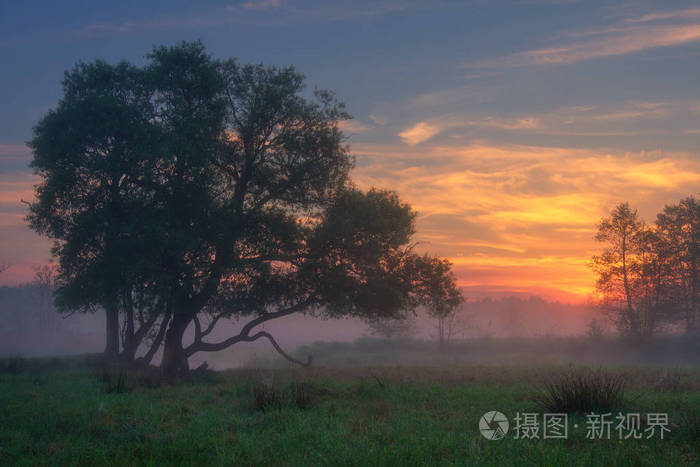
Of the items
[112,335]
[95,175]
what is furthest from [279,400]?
[112,335]

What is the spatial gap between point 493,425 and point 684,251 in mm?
46482

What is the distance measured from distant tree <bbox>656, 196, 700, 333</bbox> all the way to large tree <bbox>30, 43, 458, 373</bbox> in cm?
3420

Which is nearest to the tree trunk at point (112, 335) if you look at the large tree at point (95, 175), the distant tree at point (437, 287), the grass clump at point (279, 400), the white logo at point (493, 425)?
the large tree at point (95, 175)

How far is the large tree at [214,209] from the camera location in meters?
20.7

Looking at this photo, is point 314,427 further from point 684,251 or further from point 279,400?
point 684,251

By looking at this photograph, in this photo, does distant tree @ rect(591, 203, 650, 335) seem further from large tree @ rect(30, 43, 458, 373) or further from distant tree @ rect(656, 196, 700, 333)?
large tree @ rect(30, 43, 458, 373)

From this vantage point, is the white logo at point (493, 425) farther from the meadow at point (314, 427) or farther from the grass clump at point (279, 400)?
the grass clump at point (279, 400)

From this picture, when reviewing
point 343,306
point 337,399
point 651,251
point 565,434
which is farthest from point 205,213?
point 651,251

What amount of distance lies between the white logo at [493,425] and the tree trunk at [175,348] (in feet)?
53.5

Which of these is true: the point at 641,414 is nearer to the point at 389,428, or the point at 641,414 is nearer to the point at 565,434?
the point at 565,434

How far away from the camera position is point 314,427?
9.38 metres

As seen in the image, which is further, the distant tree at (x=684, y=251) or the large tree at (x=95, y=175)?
the distant tree at (x=684, y=251)

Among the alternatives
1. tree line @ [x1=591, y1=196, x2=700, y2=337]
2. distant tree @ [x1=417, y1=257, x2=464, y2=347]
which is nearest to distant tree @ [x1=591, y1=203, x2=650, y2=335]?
tree line @ [x1=591, y1=196, x2=700, y2=337]

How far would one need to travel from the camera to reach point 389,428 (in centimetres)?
897
